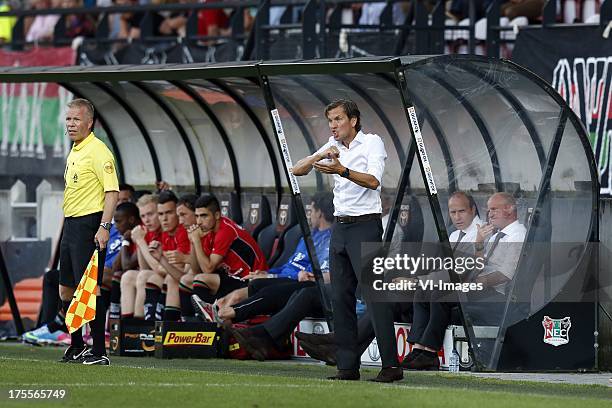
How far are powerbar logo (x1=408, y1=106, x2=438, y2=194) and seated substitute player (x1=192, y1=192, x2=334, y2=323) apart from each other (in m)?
1.94

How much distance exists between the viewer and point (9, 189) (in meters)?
17.9

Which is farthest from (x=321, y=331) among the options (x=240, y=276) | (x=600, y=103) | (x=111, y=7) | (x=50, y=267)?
(x=111, y=7)

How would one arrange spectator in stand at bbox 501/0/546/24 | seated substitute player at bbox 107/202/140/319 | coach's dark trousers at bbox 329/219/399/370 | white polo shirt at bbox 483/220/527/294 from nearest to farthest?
coach's dark trousers at bbox 329/219/399/370 → white polo shirt at bbox 483/220/527/294 → seated substitute player at bbox 107/202/140/319 → spectator in stand at bbox 501/0/546/24

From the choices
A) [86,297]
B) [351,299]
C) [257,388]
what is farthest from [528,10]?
[257,388]

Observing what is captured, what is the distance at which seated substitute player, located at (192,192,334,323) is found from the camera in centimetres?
1462

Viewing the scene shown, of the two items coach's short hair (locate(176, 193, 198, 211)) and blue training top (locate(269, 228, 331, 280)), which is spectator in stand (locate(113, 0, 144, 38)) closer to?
coach's short hair (locate(176, 193, 198, 211))

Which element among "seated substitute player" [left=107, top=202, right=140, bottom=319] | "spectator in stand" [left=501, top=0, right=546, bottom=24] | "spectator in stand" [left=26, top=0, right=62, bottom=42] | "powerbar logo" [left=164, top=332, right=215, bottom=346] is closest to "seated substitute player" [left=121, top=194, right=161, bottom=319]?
"seated substitute player" [left=107, top=202, right=140, bottom=319]

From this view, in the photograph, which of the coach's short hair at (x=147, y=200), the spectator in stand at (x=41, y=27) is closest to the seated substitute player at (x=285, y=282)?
the coach's short hair at (x=147, y=200)

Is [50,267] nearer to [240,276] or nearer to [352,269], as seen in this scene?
[240,276]

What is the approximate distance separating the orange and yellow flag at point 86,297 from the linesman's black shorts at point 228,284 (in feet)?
8.65

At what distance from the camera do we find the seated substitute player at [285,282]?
14625 millimetres

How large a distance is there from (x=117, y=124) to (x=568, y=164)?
5724 millimetres

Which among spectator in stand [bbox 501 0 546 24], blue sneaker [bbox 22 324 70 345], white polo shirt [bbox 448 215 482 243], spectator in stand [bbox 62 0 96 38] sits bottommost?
blue sneaker [bbox 22 324 70 345]

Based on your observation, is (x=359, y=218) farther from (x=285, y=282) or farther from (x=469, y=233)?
(x=285, y=282)
